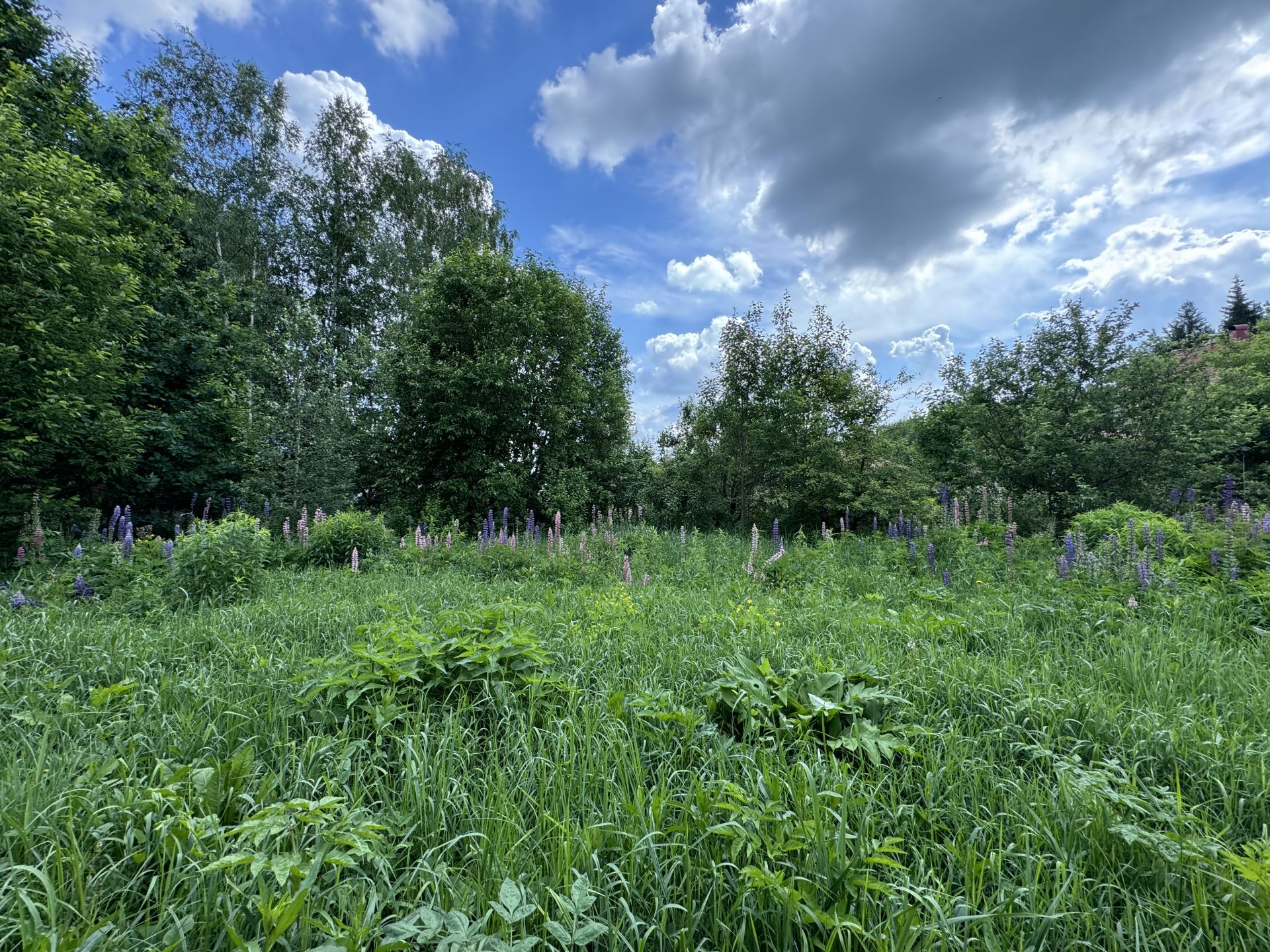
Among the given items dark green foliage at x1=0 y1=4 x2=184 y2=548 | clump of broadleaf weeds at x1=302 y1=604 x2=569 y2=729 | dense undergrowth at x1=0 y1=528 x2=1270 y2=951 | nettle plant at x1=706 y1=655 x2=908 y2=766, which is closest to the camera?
dense undergrowth at x1=0 y1=528 x2=1270 y2=951

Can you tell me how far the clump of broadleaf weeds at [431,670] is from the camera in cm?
224

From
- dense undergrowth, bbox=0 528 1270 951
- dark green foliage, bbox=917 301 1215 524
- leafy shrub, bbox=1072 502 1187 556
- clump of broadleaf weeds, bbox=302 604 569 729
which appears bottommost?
dense undergrowth, bbox=0 528 1270 951

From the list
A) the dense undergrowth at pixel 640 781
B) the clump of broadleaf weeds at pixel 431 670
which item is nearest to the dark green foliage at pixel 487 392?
the dense undergrowth at pixel 640 781

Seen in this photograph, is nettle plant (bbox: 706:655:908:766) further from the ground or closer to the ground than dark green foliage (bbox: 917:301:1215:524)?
closer to the ground

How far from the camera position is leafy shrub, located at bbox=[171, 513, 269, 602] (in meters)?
4.68

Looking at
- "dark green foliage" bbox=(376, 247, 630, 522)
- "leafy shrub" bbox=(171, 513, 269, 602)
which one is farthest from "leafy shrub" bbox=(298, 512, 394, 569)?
"dark green foliage" bbox=(376, 247, 630, 522)

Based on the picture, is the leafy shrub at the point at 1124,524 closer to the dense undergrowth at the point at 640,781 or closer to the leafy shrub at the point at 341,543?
the dense undergrowth at the point at 640,781

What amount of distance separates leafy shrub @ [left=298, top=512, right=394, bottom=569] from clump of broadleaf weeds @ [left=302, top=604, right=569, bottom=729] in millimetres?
4813

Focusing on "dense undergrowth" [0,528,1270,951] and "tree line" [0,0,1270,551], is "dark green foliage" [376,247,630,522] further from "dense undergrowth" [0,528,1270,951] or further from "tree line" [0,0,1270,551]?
"dense undergrowth" [0,528,1270,951]

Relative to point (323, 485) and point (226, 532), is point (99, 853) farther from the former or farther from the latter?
point (323, 485)

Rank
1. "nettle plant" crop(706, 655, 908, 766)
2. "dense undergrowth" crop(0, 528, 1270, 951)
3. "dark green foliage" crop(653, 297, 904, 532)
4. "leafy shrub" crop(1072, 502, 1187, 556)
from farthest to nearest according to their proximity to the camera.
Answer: "dark green foliage" crop(653, 297, 904, 532)
"leafy shrub" crop(1072, 502, 1187, 556)
"nettle plant" crop(706, 655, 908, 766)
"dense undergrowth" crop(0, 528, 1270, 951)

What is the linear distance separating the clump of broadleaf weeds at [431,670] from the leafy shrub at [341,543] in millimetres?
4813

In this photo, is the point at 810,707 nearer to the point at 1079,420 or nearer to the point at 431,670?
the point at 431,670

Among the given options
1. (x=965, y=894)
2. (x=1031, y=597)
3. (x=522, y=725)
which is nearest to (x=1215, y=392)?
(x=1031, y=597)
